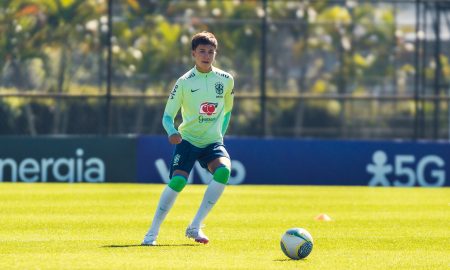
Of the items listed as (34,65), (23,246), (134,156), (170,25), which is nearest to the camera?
(23,246)

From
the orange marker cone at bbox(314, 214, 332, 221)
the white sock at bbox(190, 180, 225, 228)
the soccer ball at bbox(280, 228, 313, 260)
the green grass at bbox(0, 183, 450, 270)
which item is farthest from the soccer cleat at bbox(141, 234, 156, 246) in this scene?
the orange marker cone at bbox(314, 214, 332, 221)

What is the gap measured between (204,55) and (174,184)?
134cm

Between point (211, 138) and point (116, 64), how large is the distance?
1929 cm

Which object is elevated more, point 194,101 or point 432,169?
point 194,101

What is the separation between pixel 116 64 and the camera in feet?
104

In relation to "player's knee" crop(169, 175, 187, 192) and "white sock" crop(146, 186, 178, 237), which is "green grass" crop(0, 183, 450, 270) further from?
"player's knee" crop(169, 175, 187, 192)

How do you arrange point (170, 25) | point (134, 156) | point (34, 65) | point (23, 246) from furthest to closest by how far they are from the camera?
point (170, 25) < point (34, 65) < point (134, 156) < point (23, 246)

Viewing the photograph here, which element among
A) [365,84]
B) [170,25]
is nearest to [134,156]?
[170,25]

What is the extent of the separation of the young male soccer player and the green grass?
0.48 m

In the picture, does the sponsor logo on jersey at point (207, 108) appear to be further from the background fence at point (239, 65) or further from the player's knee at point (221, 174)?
the background fence at point (239, 65)

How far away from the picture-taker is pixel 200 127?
1276 cm

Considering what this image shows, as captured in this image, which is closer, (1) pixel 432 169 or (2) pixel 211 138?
(2) pixel 211 138

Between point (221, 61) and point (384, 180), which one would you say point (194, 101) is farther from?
point (221, 61)

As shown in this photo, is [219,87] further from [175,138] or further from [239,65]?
[239,65]
